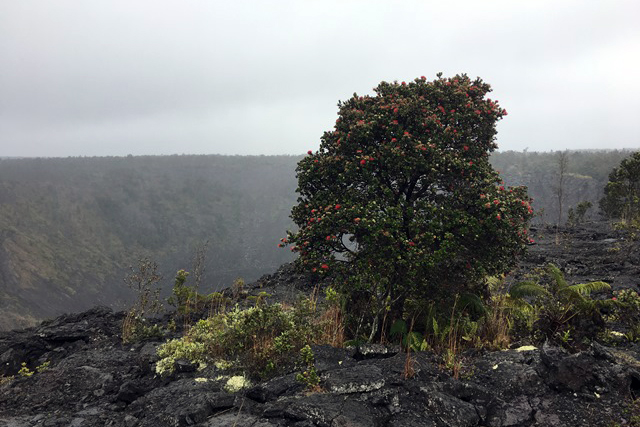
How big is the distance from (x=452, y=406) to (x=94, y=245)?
163 feet

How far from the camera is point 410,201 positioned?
749 cm

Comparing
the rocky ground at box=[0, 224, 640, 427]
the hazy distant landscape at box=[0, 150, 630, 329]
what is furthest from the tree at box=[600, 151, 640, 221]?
the rocky ground at box=[0, 224, 640, 427]

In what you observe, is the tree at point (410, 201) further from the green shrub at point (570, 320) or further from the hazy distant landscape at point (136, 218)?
the hazy distant landscape at point (136, 218)

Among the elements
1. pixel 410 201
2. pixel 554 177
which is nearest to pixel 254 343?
pixel 410 201

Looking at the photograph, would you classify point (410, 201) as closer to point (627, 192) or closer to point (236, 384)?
point (236, 384)

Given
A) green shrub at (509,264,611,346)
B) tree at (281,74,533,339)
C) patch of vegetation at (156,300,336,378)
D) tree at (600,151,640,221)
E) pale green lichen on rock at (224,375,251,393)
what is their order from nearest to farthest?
pale green lichen on rock at (224,375,251,393), green shrub at (509,264,611,346), patch of vegetation at (156,300,336,378), tree at (281,74,533,339), tree at (600,151,640,221)

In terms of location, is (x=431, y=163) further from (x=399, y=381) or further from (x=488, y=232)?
(x=399, y=381)

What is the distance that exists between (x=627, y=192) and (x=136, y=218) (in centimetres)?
5444

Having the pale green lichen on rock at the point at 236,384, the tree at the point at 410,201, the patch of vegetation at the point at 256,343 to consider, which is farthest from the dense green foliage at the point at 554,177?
the pale green lichen on rock at the point at 236,384

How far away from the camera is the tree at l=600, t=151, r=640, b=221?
20.5m

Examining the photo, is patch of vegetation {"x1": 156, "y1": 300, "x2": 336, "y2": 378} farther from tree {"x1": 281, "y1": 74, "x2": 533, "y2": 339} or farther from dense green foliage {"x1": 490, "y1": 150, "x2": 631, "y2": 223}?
dense green foliage {"x1": 490, "y1": 150, "x2": 631, "y2": 223}

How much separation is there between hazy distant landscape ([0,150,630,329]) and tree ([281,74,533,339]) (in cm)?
1970

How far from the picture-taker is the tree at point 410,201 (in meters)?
6.26

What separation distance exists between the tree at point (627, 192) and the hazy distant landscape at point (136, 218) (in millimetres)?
12703
